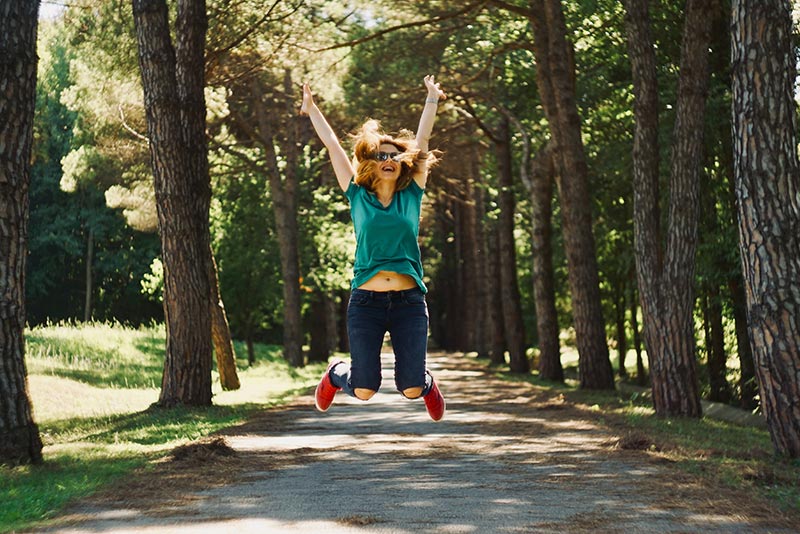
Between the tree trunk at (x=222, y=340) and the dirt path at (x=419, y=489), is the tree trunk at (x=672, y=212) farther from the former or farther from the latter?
the tree trunk at (x=222, y=340)

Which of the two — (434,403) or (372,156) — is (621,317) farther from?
(372,156)

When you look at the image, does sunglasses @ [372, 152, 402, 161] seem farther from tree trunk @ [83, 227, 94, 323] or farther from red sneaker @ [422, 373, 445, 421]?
tree trunk @ [83, 227, 94, 323]

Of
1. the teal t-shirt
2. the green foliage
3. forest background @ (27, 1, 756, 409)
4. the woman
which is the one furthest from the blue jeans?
the green foliage

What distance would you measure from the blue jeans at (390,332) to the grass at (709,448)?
9.22 ft

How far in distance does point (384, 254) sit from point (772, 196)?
16.2 feet

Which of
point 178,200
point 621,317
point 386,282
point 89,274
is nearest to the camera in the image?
point 386,282

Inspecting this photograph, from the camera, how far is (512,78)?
2902 centimetres

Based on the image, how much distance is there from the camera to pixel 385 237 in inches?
310

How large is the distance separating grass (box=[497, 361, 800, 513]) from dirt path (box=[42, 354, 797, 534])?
0.27m

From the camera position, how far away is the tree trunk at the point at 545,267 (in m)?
28.8

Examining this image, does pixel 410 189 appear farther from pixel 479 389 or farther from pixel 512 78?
pixel 512 78

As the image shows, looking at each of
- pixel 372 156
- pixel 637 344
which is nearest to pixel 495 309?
pixel 637 344

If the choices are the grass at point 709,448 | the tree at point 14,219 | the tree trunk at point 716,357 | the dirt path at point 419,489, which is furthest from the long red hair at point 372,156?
the tree trunk at point 716,357

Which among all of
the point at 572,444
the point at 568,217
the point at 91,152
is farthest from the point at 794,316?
the point at 91,152
